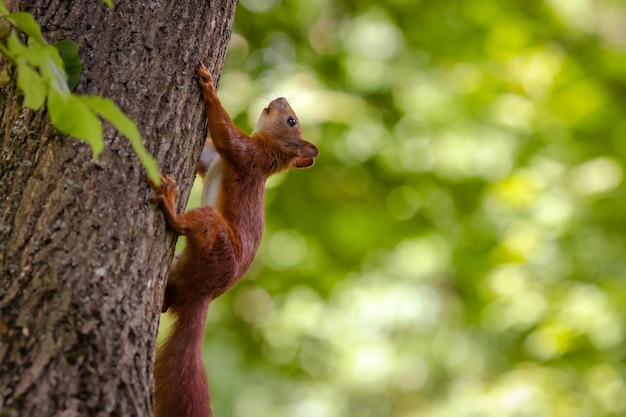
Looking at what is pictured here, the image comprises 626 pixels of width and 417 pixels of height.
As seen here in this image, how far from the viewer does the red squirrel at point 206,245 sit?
8.32 ft

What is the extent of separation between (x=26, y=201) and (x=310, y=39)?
5.02m

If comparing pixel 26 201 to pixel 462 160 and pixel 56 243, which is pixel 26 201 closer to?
pixel 56 243

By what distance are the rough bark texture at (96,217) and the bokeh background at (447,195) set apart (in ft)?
13.3

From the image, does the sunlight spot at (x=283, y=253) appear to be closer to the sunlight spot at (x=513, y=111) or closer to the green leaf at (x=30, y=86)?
the sunlight spot at (x=513, y=111)

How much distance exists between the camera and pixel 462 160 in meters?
6.55

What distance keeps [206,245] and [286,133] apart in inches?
50.0

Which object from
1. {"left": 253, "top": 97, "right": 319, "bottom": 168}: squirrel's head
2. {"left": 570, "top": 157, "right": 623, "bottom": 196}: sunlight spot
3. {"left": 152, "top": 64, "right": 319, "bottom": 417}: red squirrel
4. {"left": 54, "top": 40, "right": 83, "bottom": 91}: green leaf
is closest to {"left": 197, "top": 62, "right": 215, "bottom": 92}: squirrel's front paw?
{"left": 152, "top": 64, "right": 319, "bottom": 417}: red squirrel

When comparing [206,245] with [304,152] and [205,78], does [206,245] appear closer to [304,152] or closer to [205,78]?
[205,78]

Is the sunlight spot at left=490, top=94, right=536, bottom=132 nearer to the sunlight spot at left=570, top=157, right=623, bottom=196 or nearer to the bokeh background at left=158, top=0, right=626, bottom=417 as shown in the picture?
the bokeh background at left=158, top=0, right=626, bottom=417

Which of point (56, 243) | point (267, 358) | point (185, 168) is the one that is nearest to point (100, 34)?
point (185, 168)

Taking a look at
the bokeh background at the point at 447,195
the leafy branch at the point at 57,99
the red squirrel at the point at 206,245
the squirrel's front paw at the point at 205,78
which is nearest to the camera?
the leafy branch at the point at 57,99

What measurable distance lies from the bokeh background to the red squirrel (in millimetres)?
3050

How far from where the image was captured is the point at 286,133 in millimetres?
3867

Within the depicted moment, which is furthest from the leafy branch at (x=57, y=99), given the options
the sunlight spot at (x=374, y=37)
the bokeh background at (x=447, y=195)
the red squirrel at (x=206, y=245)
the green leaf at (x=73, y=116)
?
the sunlight spot at (x=374, y=37)
